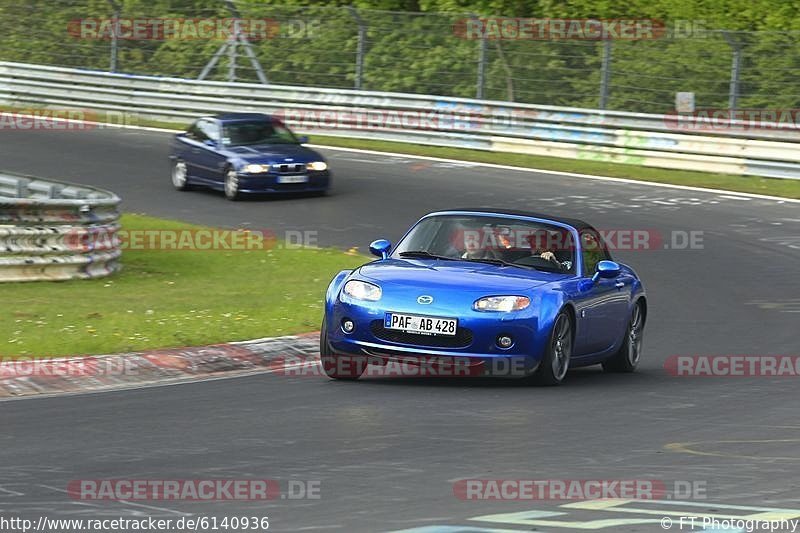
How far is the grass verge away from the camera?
13055 millimetres

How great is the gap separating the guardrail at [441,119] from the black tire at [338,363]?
57.2 ft

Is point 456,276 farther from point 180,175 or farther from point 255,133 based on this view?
point 180,175

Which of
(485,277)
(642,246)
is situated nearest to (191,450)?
(485,277)

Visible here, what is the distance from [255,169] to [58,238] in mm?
8527

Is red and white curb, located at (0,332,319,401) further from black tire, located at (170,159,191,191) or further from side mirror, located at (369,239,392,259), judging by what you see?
black tire, located at (170,159,191,191)

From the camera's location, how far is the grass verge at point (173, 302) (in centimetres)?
1305

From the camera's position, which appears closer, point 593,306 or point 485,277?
point 485,277

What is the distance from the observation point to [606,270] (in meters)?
12.4

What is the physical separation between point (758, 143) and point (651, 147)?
2.35 meters

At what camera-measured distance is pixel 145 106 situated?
36.1 metres

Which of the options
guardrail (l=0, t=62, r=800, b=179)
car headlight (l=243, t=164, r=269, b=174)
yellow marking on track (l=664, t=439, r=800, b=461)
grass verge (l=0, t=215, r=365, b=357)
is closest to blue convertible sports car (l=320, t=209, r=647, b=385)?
grass verge (l=0, t=215, r=365, b=357)

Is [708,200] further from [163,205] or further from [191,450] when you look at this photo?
[191,450]

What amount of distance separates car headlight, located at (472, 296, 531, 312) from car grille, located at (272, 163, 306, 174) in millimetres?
14753

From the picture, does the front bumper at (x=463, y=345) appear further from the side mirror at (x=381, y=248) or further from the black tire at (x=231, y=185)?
the black tire at (x=231, y=185)
